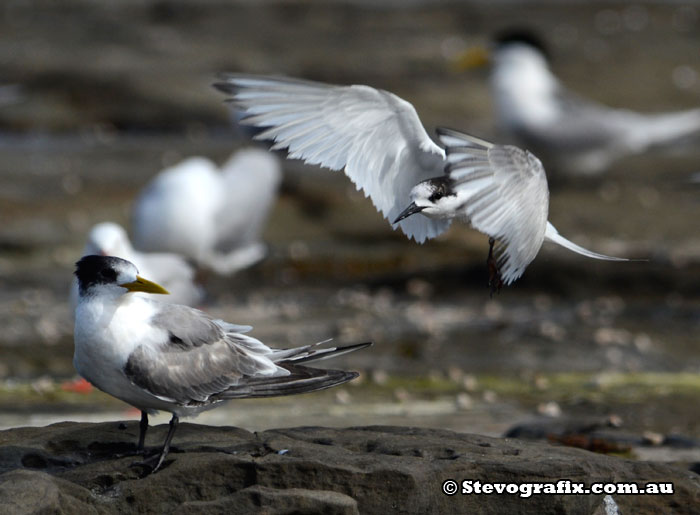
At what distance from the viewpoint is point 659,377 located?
6934 millimetres

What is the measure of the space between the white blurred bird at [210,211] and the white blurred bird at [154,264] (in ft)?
5.14

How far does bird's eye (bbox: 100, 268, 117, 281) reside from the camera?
13.1 ft

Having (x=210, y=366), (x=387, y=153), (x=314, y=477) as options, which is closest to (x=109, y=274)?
(x=210, y=366)

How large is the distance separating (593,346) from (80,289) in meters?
4.30

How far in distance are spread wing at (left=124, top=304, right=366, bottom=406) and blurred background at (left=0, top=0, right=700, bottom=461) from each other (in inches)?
64.7

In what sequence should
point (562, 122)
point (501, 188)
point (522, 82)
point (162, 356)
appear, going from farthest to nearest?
point (522, 82) → point (562, 122) → point (162, 356) → point (501, 188)

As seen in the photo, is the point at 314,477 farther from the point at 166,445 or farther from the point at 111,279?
the point at 111,279

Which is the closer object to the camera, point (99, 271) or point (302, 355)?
point (99, 271)

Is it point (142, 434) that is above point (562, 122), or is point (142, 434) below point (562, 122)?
below

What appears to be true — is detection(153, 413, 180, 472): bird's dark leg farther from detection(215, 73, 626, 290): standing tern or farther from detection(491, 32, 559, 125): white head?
detection(491, 32, 559, 125): white head

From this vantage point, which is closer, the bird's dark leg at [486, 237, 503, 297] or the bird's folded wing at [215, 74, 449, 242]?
the bird's dark leg at [486, 237, 503, 297]

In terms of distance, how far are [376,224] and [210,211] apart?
2.16m

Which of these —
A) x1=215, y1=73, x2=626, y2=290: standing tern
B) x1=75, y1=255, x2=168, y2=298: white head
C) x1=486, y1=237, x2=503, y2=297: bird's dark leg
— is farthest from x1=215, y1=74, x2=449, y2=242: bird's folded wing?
x1=75, y1=255, x2=168, y2=298: white head

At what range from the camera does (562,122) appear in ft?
39.0
